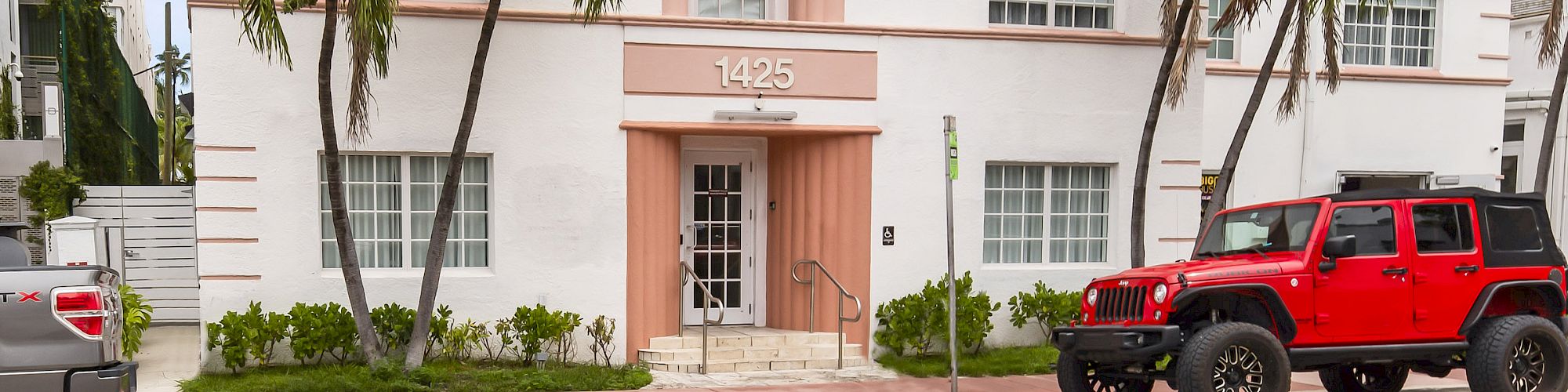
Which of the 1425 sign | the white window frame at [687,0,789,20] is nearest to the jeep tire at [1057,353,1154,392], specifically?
the 1425 sign

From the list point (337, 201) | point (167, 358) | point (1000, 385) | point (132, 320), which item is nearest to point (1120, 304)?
point (1000, 385)

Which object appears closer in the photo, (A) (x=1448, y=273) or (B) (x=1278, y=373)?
(B) (x=1278, y=373)

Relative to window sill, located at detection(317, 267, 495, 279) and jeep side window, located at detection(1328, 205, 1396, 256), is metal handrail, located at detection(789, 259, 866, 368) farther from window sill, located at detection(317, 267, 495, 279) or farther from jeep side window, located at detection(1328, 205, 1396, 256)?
jeep side window, located at detection(1328, 205, 1396, 256)

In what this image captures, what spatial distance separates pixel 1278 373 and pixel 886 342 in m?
4.58

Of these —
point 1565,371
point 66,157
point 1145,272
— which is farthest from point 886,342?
point 66,157

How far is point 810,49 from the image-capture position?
12.3m

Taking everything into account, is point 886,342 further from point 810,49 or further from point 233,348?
point 233,348

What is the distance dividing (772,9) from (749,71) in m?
1.08

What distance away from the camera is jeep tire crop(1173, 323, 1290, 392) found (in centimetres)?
855

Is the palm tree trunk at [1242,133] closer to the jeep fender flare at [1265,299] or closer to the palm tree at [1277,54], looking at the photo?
the palm tree at [1277,54]

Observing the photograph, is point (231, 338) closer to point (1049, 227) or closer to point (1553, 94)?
point (1049, 227)

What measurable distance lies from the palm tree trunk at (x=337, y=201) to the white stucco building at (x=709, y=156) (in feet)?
2.86

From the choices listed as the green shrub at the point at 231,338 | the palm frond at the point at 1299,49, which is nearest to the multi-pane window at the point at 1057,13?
the palm frond at the point at 1299,49

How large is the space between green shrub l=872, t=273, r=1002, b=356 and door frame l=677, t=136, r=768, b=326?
1611 millimetres
